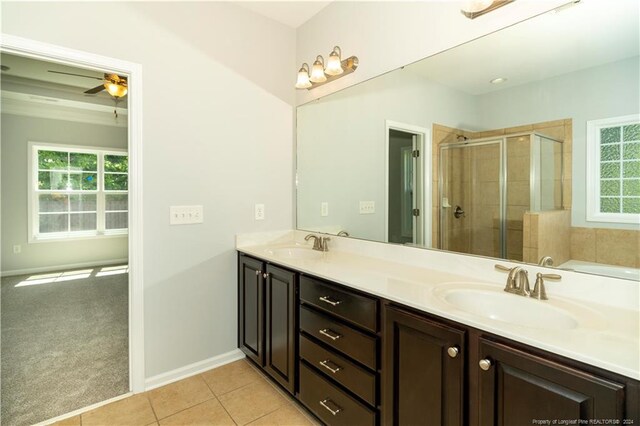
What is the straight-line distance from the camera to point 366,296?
1.38m

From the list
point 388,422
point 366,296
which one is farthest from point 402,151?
point 388,422

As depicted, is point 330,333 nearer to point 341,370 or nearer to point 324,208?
point 341,370

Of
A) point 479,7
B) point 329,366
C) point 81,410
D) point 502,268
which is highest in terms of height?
point 479,7

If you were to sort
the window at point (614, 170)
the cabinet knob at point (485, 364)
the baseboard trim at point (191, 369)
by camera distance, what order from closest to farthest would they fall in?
1. the cabinet knob at point (485, 364)
2. the window at point (614, 170)
3. the baseboard trim at point (191, 369)

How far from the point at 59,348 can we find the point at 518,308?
3.29 meters

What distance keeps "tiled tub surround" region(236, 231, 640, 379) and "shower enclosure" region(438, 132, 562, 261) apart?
92 millimetres

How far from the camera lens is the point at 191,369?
2207mm

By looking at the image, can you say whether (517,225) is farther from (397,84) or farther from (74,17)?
(74,17)

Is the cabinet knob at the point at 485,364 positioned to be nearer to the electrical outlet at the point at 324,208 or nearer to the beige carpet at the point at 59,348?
the electrical outlet at the point at 324,208

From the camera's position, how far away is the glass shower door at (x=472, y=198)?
4.89ft

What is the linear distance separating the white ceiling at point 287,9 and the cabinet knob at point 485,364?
2444 millimetres

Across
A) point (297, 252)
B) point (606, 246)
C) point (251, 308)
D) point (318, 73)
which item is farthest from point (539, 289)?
point (318, 73)

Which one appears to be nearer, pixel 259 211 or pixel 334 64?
pixel 334 64

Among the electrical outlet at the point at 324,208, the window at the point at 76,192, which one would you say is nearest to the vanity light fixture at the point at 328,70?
the electrical outlet at the point at 324,208
